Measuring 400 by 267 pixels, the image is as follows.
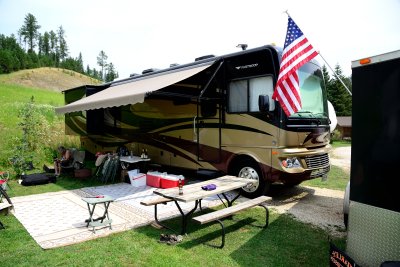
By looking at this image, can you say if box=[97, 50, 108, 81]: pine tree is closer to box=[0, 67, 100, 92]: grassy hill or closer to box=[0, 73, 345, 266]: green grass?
box=[0, 67, 100, 92]: grassy hill

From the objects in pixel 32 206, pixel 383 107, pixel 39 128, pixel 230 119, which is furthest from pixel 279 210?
pixel 39 128

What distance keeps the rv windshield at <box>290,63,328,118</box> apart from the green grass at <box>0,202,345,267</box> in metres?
2.67

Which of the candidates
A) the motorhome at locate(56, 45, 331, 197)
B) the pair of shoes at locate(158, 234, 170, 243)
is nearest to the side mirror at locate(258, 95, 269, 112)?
the motorhome at locate(56, 45, 331, 197)

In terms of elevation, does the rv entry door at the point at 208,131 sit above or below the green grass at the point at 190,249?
above

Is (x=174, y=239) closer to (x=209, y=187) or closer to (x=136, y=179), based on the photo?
(x=209, y=187)

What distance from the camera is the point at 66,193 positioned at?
748 cm

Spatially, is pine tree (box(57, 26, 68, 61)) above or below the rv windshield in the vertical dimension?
above

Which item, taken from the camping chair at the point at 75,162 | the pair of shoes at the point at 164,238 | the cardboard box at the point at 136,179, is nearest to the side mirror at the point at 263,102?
the pair of shoes at the point at 164,238

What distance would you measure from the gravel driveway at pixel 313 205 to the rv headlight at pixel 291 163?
2.65 ft

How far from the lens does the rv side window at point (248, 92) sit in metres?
6.60

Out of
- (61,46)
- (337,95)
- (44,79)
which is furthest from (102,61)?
(337,95)

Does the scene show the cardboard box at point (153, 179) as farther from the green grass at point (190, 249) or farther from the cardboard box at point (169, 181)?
the green grass at point (190, 249)

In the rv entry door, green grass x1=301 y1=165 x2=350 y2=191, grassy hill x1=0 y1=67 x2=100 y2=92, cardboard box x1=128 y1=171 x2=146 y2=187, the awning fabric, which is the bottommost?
green grass x1=301 y1=165 x2=350 y2=191

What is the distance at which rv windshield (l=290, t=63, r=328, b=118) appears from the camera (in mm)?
6699
